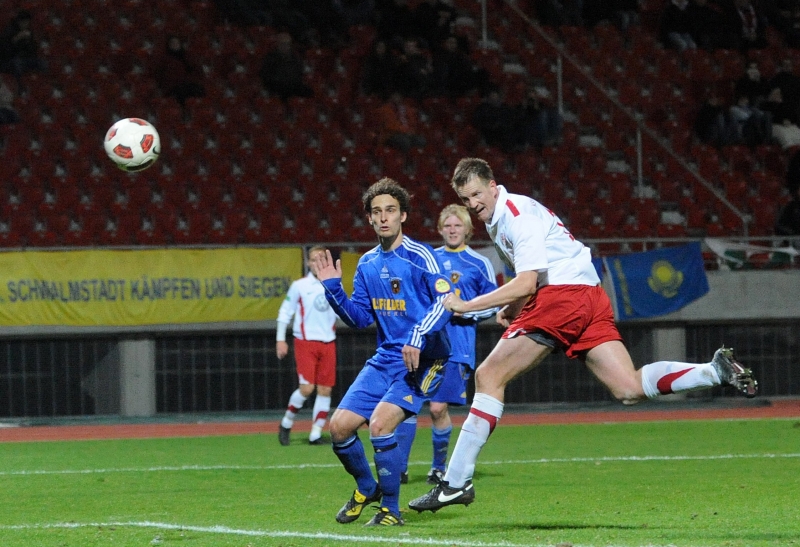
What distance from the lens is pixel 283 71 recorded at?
20234 millimetres

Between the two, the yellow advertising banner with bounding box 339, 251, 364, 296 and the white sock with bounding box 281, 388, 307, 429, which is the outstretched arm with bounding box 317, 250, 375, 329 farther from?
the yellow advertising banner with bounding box 339, 251, 364, 296

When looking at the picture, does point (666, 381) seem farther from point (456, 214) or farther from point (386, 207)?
point (456, 214)

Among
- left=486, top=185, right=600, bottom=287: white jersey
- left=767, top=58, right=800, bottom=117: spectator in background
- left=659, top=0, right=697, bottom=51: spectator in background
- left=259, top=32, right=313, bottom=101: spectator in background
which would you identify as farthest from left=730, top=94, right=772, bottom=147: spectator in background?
left=486, top=185, right=600, bottom=287: white jersey

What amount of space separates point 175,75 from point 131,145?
30.8 feet

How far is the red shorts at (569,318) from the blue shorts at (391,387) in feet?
1.95

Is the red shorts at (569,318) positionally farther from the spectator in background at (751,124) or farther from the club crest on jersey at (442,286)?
the spectator in background at (751,124)

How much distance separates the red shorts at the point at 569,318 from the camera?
6.67 m

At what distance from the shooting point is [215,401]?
17.7 meters

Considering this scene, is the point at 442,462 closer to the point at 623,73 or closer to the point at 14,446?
the point at 14,446

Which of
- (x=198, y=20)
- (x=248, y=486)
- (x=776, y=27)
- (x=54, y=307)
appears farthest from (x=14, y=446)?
(x=776, y=27)

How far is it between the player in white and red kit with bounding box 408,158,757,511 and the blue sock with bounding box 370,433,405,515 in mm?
238

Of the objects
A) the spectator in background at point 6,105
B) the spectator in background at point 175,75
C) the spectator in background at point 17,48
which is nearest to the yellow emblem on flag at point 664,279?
the spectator in background at point 175,75

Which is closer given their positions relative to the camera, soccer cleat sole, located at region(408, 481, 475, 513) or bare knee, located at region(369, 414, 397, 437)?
soccer cleat sole, located at region(408, 481, 475, 513)

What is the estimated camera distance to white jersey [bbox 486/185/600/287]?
6555 millimetres
